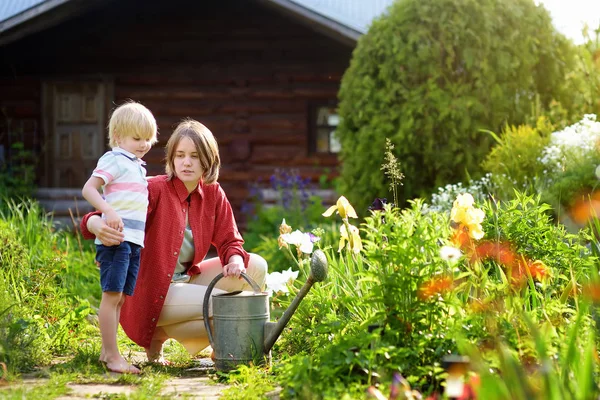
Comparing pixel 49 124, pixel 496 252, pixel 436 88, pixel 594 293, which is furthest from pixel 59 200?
pixel 594 293

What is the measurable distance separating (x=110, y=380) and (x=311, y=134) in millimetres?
7402

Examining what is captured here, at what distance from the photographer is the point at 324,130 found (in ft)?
34.4

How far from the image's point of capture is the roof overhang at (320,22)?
8.44 m

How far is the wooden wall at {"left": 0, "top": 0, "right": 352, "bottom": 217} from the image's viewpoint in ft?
33.7

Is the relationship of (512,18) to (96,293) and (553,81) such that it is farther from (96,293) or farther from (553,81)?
(96,293)

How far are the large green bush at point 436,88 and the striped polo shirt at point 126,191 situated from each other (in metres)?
3.62

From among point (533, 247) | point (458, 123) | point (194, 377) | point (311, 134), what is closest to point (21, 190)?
point (311, 134)

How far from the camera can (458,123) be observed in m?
6.97

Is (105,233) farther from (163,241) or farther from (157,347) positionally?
(157,347)

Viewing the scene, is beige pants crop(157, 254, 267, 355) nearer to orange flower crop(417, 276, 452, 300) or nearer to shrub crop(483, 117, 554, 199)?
orange flower crop(417, 276, 452, 300)

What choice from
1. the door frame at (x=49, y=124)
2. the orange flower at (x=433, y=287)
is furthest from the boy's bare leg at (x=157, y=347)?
the door frame at (x=49, y=124)

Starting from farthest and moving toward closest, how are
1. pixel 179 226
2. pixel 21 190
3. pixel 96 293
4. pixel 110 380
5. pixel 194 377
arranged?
pixel 21 190 → pixel 96 293 → pixel 179 226 → pixel 194 377 → pixel 110 380

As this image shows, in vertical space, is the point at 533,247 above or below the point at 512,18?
below

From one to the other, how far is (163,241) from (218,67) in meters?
6.91
